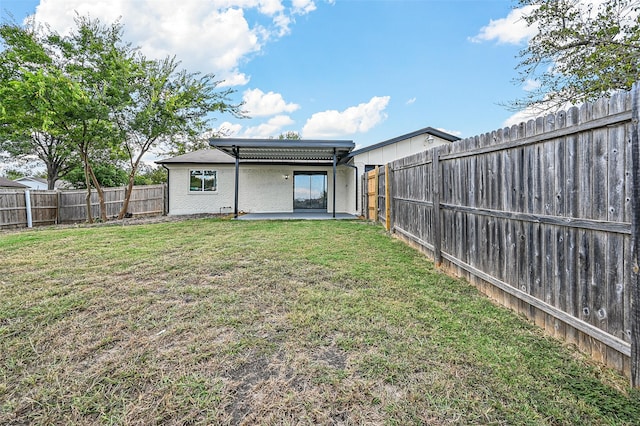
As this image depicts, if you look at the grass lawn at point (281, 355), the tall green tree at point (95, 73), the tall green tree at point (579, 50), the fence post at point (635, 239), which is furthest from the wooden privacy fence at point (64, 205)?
the fence post at point (635, 239)

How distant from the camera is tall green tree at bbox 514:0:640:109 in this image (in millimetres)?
5949

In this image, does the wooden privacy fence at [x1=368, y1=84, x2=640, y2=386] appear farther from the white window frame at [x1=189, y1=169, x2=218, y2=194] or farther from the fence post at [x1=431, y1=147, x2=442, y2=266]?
the white window frame at [x1=189, y1=169, x2=218, y2=194]

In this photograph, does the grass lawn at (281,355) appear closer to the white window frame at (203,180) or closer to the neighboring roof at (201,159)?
the neighboring roof at (201,159)

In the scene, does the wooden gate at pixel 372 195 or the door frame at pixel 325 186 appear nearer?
the wooden gate at pixel 372 195

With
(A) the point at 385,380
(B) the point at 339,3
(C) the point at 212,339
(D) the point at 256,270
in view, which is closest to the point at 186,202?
(B) the point at 339,3

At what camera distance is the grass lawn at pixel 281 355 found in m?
1.63

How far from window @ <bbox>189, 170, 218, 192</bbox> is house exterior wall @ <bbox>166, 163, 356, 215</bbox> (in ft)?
0.53

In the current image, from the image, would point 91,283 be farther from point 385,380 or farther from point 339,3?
point 339,3

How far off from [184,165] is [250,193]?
Answer: 3406 millimetres

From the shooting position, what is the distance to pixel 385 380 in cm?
188

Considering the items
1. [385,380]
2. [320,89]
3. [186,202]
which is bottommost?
[385,380]

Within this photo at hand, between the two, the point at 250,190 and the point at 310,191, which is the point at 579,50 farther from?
the point at 250,190

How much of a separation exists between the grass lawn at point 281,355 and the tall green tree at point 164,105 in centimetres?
964

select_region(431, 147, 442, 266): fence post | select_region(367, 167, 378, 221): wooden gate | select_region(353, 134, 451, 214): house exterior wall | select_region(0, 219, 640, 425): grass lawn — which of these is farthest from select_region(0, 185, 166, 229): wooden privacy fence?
select_region(431, 147, 442, 266): fence post
